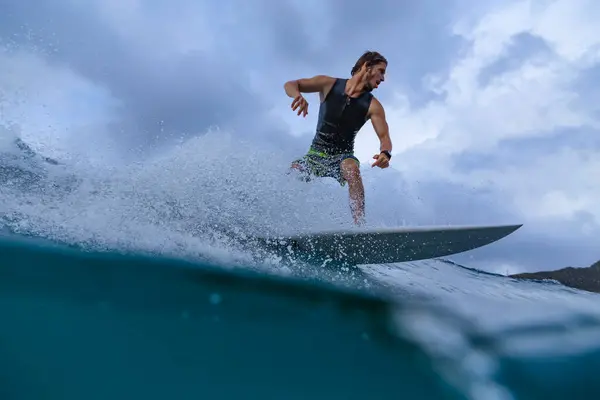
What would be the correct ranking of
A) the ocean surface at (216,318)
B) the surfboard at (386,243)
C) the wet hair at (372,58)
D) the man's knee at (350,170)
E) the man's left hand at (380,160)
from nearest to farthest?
the ocean surface at (216,318) → the surfboard at (386,243) → the man's left hand at (380,160) → the man's knee at (350,170) → the wet hair at (372,58)

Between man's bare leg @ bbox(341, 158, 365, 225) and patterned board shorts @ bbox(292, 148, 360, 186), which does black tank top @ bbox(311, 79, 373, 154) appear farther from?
man's bare leg @ bbox(341, 158, 365, 225)

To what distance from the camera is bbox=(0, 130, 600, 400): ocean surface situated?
2162 mm

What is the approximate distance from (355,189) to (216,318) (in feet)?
6.77

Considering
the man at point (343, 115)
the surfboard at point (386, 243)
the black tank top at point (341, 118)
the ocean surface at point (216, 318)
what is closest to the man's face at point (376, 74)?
the man at point (343, 115)

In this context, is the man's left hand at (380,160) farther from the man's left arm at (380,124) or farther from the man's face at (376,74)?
the man's face at (376,74)

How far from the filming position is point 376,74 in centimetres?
434

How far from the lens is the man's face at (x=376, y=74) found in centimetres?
433

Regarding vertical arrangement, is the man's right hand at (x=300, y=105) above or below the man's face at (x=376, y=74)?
below

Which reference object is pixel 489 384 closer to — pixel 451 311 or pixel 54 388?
pixel 451 311

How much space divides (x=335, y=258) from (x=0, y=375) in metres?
2.45

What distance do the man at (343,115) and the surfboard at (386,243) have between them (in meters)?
0.78

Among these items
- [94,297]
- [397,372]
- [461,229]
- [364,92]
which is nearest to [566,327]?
[461,229]

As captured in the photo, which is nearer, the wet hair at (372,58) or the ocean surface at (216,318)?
the ocean surface at (216,318)

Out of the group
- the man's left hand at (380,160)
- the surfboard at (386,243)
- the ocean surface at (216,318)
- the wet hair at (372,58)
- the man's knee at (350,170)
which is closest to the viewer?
the ocean surface at (216,318)
